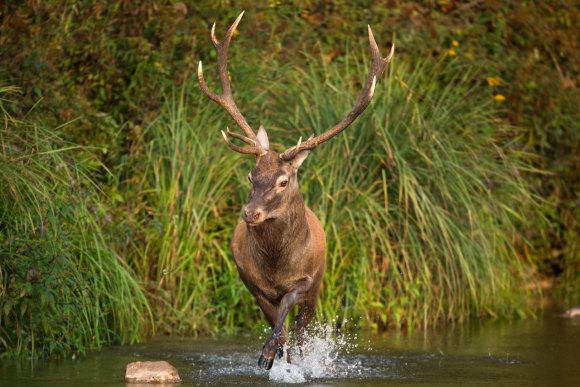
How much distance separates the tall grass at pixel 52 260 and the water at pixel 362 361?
10.0 inches

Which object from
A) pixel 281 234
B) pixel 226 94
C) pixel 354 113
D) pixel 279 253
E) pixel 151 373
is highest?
pixel 226 94

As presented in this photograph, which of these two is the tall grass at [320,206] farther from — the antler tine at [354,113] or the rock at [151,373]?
the antler tine at [354,113]

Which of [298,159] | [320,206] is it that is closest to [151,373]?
[298,159]

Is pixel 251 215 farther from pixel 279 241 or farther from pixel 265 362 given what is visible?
pixel 265 362

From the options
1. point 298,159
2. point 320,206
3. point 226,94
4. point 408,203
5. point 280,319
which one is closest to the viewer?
point 280,319

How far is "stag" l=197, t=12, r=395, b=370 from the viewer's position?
336 inches

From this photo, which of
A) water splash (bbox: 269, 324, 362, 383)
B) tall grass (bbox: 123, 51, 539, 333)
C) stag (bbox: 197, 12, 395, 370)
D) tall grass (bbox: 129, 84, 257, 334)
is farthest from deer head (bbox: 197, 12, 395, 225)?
tall grass (bbox: 123, 51, 539, 333)

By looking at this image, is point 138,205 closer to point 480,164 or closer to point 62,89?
point 62,89

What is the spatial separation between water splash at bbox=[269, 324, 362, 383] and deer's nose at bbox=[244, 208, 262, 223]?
3.75ft

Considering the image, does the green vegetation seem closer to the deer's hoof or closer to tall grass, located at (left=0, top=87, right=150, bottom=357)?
tall grass, located at (left=0, top=87, right=150, bottom=357)

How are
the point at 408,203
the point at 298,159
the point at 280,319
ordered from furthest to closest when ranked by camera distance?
1. the point at 408,203
2. the point at 298,159
3. the point at 280,319

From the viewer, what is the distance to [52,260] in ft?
30.4

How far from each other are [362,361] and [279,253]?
121 centimetres

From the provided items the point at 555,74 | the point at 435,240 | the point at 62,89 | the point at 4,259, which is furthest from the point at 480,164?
the point at 4,259
